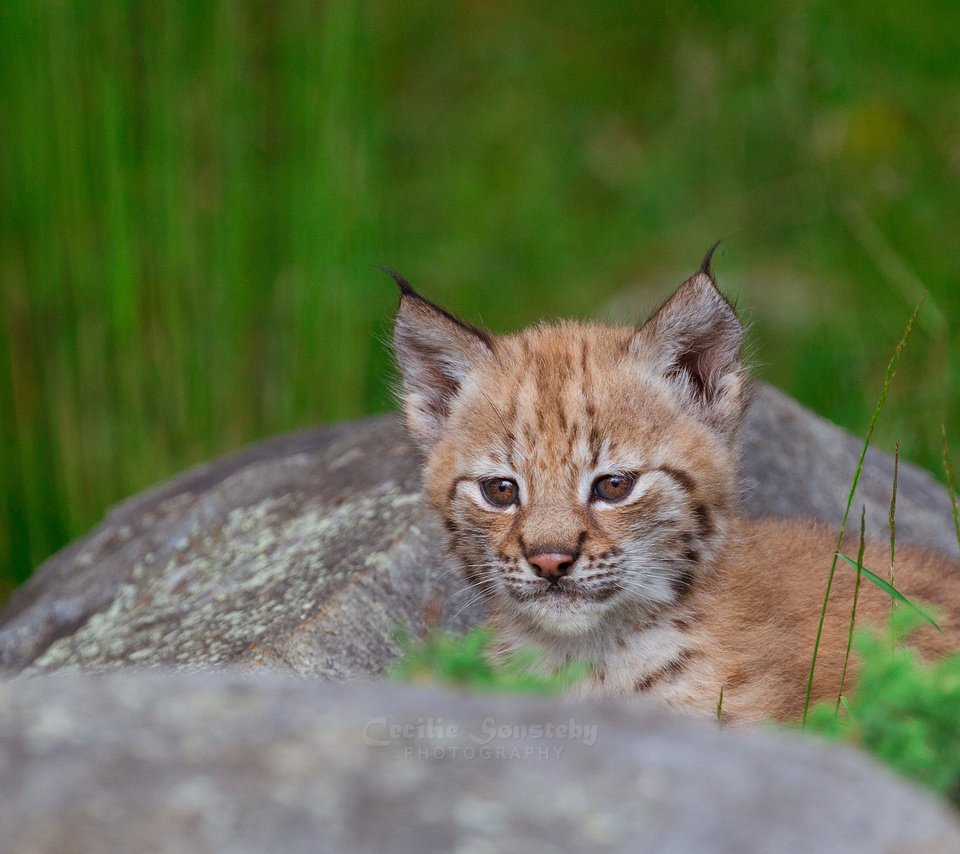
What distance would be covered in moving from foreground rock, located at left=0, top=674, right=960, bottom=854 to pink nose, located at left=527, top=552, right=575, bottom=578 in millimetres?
1414

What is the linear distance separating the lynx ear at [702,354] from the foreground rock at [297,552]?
321 millimetres

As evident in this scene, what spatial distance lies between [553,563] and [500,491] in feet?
1.25

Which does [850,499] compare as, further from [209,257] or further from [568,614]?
[209,257]

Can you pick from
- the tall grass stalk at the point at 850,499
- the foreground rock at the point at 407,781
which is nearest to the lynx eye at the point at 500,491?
the tall grass stalk at the point at 850,499

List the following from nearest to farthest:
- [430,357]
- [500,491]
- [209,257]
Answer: [500,491] < [430,357] < [209,257]

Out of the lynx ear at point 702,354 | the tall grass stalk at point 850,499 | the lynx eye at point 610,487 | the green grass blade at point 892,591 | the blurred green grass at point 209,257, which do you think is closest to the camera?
the green grass blade at point 892,591

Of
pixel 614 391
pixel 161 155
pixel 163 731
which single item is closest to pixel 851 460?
pixel 614 391

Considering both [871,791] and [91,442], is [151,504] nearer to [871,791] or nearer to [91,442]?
[91,442]

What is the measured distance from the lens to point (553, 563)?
339cm

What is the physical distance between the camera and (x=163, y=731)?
1845 millimetres

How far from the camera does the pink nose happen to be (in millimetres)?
3387

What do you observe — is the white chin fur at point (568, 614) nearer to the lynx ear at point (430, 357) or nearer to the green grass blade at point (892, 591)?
the green grass blade at point (892, 591)

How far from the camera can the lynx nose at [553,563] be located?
3387mm

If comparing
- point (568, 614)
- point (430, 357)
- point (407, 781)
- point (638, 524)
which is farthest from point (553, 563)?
point (407, 781)
